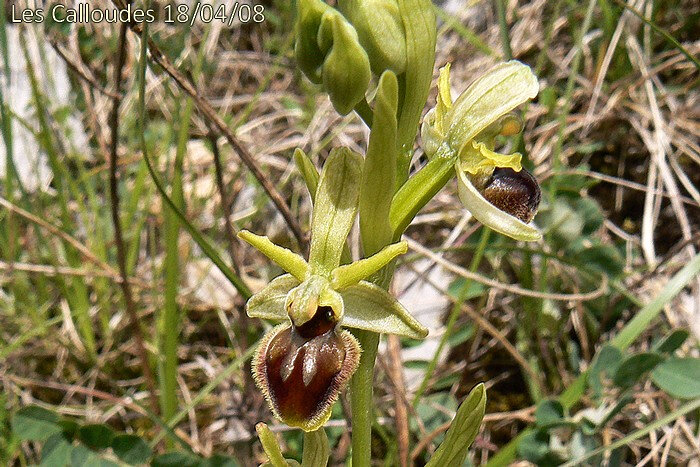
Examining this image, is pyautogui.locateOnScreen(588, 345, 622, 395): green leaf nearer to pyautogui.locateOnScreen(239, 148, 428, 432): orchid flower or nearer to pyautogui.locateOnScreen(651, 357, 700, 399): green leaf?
pyautogui.locateOnScreen(651, 357, 700, 399): green leaf

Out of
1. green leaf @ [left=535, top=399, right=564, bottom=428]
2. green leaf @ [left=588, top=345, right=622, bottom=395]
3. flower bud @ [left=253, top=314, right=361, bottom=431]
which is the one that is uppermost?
flower bud @ [left=253, top=314, right=361, bottom=431]

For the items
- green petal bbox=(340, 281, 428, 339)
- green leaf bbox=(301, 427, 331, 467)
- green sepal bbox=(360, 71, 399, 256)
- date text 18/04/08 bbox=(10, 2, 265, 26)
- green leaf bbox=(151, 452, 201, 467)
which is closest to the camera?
green sepal bbox=(360, 71, 399, 256)

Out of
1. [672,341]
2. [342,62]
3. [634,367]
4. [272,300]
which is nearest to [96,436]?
[272,300]

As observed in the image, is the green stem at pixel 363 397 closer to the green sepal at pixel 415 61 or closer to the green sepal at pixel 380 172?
the green sepal at pixel 380 172

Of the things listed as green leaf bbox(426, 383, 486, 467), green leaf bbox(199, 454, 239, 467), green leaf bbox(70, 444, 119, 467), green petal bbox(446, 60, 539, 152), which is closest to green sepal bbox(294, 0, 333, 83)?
green petal bbox(446, 60, 539, 152)

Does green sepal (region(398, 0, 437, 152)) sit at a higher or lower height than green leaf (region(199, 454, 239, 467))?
higher

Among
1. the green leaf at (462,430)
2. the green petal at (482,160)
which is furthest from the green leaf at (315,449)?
the green petal at (482,160)

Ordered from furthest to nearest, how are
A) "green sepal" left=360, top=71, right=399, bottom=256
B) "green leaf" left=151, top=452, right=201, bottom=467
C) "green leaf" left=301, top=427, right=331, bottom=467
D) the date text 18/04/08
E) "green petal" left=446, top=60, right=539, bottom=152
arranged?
1. the date text 18/04/08
2. "green leaf" left=151, top=452, right=201, bottom=467
3. "green leaf" left=301, top=427, right=331, bottom=467
4. "green petal" left=446, top=60, right=539, bottom=152
5. "green sepal" left=360, top=71, right=399, bottom=256

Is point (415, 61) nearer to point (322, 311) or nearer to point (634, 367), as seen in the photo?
point (322, 311)
